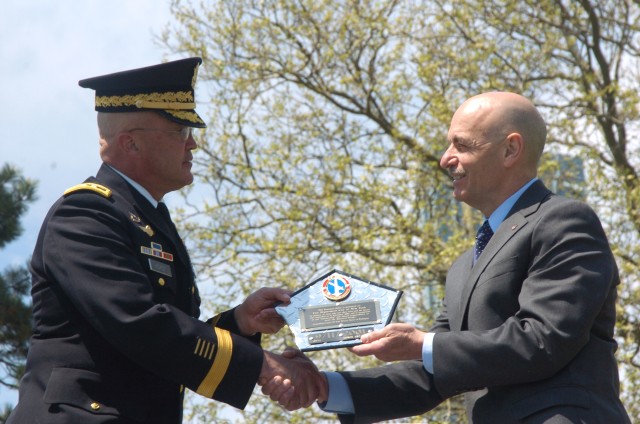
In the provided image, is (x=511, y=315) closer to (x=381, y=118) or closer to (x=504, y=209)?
(x=504, y=209)

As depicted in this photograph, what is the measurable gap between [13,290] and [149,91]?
6.46 meters

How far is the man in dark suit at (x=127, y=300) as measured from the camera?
3.48m

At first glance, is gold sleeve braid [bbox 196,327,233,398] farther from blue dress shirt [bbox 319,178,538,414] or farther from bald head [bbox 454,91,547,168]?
bald head [bbox 454,91,547,168]

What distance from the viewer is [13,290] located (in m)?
9.99

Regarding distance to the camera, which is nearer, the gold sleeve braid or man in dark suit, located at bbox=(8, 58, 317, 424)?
man in dark suit, located at bbox=(8, 58, 317, 424)

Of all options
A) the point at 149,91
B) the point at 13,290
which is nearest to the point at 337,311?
the point at 149,91

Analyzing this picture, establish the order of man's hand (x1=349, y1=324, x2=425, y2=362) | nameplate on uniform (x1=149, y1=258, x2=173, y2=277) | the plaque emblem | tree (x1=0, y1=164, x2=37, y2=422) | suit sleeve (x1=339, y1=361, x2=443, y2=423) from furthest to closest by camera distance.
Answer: tree (x1=0, y1=164, x2=37, y2=422) → suit sleeve (x1=339, y1=361, x2=443, y2=423) → the plaque emblem → nameplate on uniform (x1=149, y1=258, x2=173, y2=277) → man's hand (x1=349, y1=324, x2=425, y2=362)

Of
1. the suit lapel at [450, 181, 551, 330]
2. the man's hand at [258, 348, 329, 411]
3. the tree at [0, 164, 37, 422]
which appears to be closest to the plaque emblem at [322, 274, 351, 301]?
the man's hand at [258, 348, 329, 411]

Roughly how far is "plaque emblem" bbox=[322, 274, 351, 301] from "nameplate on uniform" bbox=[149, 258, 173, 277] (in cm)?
61

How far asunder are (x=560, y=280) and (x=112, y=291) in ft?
5.07

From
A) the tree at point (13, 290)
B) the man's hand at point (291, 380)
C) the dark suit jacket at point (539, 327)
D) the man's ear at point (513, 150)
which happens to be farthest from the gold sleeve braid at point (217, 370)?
the tree at point (13, 290)

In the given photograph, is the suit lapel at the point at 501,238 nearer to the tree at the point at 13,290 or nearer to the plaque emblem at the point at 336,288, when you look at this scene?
the plaque emblem at the point at 336,288

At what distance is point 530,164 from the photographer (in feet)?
13.3

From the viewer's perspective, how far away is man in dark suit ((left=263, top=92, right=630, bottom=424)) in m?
3.46
